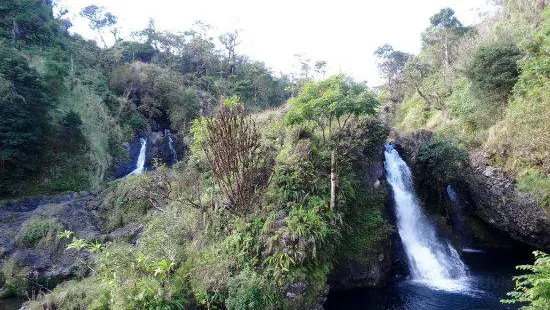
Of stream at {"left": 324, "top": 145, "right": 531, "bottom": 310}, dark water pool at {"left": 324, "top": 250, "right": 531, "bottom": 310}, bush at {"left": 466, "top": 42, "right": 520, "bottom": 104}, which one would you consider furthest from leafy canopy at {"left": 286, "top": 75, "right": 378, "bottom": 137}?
bush at {"left": 466, "top": 42, "right": 520, "bottom": 104}

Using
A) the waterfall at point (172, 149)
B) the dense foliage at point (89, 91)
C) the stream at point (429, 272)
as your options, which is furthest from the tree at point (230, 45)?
the stream at point (429, 272)

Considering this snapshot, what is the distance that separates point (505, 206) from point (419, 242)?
3.93 meters

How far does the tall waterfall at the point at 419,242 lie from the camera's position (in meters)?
13.8

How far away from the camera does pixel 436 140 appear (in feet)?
56.6

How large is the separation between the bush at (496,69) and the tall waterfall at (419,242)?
5422 mm

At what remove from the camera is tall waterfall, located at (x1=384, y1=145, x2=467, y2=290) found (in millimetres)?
13844

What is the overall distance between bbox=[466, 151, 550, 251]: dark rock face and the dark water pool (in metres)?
1.75

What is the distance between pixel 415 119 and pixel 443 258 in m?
13.5

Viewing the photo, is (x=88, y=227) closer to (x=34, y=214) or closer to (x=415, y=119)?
(x=34, y=214)

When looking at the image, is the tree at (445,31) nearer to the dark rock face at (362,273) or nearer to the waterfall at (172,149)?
the dark rock face at (362,273)

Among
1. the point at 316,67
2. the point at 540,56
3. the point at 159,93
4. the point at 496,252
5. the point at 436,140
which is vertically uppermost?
the point at 316,67

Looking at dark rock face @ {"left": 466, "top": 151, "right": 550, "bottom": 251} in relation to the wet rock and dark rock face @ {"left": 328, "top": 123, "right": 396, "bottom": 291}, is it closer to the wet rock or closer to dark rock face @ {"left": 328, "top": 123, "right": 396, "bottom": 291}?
dark rock face @ {"left": 328, "top": 123, "right": 396, "bottom": 291}

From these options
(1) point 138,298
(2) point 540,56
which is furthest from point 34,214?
(2) point 540,56

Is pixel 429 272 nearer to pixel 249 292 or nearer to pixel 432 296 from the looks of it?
pixel 432 296
